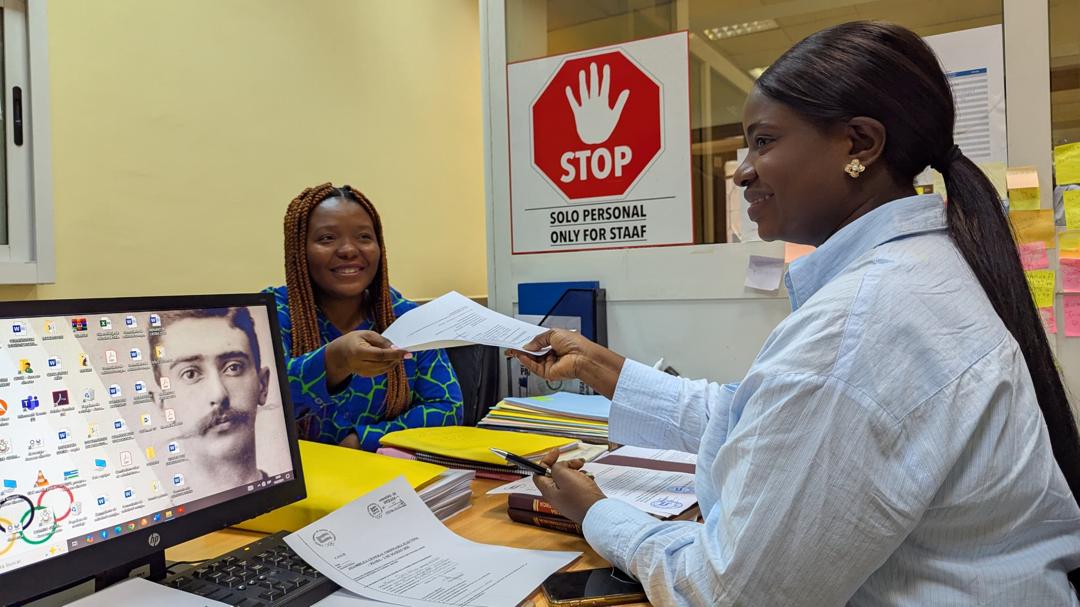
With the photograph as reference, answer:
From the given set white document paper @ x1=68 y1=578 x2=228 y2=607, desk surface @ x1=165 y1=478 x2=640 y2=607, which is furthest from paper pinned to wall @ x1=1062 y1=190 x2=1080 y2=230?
white document paper @ x1=68 y1=578 x2=228 y2=607

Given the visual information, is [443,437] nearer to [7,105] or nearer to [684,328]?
[684,328]

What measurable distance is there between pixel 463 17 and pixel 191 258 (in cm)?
214

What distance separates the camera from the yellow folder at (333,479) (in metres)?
0.94

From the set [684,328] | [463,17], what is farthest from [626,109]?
[463,17]

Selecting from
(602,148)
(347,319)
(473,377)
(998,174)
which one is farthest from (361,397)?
(998,174)

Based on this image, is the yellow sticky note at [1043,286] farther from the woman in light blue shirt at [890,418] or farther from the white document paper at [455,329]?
the white document paper at [455,329]

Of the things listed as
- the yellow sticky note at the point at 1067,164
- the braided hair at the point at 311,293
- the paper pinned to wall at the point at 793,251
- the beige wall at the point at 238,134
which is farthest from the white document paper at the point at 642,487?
the beige wall at the point at 238,134

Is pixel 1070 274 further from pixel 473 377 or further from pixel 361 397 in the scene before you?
pixel 361 397

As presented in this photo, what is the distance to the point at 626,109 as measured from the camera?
183 cm

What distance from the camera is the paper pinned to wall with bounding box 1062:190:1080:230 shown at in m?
1.41

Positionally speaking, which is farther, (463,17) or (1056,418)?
(463,17)

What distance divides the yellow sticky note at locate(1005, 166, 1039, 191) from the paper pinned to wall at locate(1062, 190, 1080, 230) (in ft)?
0.19

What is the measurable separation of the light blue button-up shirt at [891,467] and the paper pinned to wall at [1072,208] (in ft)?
3.22

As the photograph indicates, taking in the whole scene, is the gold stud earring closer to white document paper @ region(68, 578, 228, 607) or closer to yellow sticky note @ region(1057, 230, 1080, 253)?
white document paper @ region(68, 578, 228, 607)
